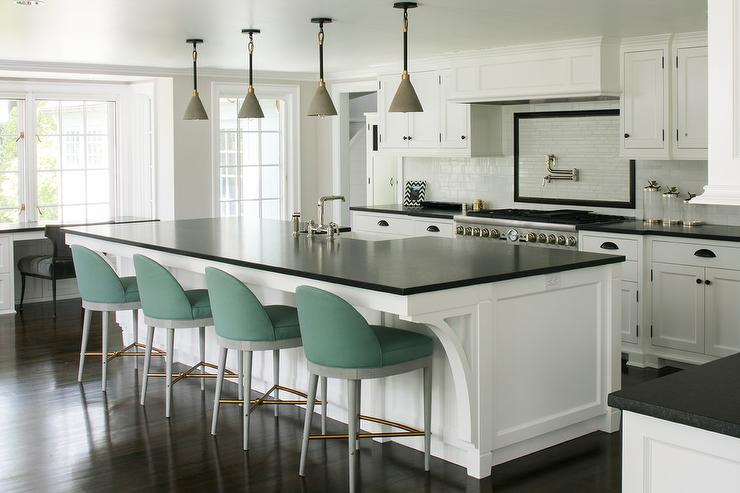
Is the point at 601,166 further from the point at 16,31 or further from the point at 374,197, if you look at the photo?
the point at 16,31

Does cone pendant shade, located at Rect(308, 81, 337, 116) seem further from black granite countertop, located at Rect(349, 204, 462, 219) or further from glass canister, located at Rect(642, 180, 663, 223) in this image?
glass canister, located at Rect(642, 180, 663, 223)

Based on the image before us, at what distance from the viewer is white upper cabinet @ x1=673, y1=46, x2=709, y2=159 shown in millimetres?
6078

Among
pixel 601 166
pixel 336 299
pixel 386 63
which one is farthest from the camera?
pixel 386 63

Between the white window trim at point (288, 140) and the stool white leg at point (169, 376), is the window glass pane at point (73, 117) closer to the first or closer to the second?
the white window trim at point (288, 140)

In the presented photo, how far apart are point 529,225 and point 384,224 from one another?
1.86m

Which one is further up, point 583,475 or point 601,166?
point 601,166

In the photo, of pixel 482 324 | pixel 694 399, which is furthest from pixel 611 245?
pixel 694 399

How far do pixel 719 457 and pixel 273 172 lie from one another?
8074mm

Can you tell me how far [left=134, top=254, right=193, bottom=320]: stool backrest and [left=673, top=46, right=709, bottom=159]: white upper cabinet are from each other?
12.1ft

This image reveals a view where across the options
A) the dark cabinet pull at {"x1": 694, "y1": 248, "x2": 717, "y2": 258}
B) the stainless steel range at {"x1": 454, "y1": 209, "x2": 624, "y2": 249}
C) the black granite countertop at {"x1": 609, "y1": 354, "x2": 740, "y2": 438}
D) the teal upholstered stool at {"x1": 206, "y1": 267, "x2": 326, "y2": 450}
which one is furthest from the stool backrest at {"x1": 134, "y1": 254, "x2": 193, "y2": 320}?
the dark cabinet pull at {"x1": 694, "y1": 248, "x2": 717, "y2": 258}

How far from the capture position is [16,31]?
611 cm

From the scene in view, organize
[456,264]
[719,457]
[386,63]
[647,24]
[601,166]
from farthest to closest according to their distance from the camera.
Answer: [386,63], [601,166], [647,24], [456,264], [719,457]

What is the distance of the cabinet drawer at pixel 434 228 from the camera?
765 cm

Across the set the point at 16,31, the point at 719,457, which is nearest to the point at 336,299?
the point at 719,457
